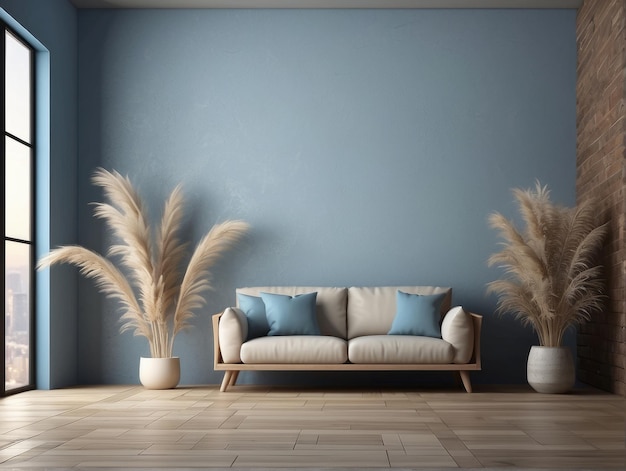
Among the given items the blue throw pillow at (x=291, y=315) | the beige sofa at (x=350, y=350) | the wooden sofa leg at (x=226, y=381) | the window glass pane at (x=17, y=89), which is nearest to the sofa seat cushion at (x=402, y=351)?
the beige sofa at (x=350, y=350)

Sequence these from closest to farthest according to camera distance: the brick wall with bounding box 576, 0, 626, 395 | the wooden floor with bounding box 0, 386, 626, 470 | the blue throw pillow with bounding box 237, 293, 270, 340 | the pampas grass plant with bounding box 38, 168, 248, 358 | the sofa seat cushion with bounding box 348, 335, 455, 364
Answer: the wooden floor with bounding box 0, 386, 626, 470 → the brick wall with bounding box 576, 0, 626, 395 → the sofa seat cushion with bounding box 348, 335, 455, 364 → the blue throw pillow with bounding box 237, 293, 270, 340 → the pampas grass plant with bounding box 38, 168, 248, 358

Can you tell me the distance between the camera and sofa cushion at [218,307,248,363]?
19.5ft

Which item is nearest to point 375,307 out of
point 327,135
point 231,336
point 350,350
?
point 350,350

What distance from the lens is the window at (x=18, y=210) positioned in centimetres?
579

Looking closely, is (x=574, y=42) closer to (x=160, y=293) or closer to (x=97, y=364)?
(x=160, y=293)

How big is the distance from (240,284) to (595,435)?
3653 mm

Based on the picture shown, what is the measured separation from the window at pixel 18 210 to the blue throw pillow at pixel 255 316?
170cm

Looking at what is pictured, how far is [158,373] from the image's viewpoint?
6.26 metres

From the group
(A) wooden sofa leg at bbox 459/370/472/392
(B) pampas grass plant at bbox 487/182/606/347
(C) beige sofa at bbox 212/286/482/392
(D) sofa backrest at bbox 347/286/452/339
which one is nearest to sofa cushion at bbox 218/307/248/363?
(C) beige sofa at bbox 212/286/482/392

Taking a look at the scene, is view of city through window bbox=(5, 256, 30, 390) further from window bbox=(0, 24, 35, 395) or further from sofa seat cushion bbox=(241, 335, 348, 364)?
sofa seat cushion bbox=(241, 335, 348, 364)

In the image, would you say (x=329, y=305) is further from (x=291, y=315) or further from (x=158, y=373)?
(x=158, y=373)

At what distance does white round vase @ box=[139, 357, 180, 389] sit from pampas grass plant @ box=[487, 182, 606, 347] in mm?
2642

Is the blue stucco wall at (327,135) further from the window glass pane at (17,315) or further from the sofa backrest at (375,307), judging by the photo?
the window glass pane at (17,315)

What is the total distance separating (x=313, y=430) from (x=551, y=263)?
2.86 m
